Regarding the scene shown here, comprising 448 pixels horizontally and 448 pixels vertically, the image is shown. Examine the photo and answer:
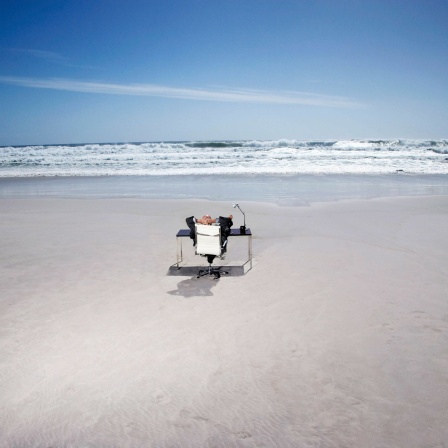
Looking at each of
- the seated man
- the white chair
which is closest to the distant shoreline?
the seated man

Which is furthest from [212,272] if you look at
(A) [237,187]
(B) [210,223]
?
(A) [237,187]

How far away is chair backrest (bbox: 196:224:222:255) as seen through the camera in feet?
21.5

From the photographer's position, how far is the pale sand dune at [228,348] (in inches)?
128

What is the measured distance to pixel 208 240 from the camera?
6613 mm

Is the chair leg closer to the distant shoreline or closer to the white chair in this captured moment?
the white chair

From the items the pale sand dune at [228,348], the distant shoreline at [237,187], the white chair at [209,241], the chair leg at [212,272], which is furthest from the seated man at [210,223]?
the distant shoreline at [237,187]

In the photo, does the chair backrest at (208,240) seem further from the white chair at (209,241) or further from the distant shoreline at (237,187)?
the distant shoreline at (237,187)

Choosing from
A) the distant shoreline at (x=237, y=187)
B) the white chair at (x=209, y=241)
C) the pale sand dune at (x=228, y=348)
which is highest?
the white chair at (x=209, y=241)

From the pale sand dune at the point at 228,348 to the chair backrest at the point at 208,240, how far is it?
525 millimetres

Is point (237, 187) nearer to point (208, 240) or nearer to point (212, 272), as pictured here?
point (212, 272)

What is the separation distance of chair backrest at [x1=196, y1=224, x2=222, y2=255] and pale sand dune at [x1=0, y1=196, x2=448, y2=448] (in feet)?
1.72

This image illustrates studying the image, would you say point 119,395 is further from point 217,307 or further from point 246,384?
point 217,307

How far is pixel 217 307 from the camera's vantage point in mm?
5492

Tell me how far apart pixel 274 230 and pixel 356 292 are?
4.18m
